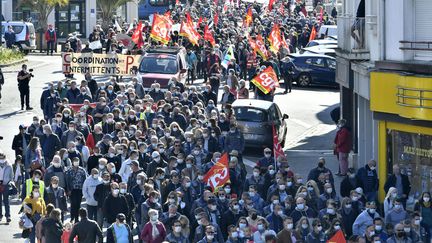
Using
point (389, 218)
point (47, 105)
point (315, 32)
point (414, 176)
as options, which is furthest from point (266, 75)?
point (315, 32)

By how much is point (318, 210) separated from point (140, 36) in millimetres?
26217

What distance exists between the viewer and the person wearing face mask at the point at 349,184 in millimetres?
29516

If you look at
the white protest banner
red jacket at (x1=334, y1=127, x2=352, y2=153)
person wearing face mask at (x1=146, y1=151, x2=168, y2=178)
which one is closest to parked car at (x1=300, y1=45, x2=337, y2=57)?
the white protest banner

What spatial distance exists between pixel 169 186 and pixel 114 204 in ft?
4.44

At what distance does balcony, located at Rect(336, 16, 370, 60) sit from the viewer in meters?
33.2

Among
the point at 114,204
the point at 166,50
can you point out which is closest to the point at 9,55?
the point at 166,50

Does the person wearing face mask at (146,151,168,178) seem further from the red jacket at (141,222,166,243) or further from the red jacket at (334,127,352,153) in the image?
the red jacket at (334,127,352,153)

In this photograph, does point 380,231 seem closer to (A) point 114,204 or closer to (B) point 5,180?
(A) point 114,204

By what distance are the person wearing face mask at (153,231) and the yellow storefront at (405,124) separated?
19.0 feet

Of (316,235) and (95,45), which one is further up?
(95,45)

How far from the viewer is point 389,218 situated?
27.2 metres

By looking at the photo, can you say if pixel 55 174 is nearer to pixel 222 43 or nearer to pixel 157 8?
pixel 222 43

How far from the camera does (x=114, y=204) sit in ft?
90.1

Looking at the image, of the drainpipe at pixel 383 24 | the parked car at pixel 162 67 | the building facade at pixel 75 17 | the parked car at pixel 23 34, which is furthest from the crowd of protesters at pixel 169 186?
the building facade at pixel 75 17
